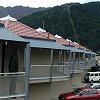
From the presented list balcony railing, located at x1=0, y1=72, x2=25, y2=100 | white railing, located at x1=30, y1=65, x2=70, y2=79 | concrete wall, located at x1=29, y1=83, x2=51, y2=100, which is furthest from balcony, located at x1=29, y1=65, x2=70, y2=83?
balcony railing, located at x1=0, y1=72, x2=25, y2=100

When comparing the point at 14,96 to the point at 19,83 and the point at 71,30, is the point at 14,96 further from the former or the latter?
the point at 71,30

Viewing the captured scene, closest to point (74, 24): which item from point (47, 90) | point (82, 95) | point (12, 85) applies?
point (82, 95)

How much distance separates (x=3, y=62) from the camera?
22.0m

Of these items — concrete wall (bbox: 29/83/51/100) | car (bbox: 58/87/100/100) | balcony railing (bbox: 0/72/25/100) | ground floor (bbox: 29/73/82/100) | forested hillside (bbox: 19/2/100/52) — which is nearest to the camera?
balcony railing (bbox: 0/72/25/100)

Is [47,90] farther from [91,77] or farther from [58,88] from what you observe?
[91,77]

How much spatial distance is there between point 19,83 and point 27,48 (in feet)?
7.03

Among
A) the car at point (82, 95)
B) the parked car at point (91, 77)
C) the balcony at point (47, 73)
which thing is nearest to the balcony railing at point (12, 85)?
the balcony at point (47, 73)

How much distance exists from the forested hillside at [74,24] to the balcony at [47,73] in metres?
99.1

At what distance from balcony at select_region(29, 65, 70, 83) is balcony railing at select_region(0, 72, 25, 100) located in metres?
6.95

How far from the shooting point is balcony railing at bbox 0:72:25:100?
1709 cm

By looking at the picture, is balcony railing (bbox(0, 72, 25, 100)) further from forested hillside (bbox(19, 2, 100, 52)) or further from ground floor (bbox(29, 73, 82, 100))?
forested hillside (bbox(19, 2, 100, 52))

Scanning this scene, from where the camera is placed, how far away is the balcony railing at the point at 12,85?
17094mm

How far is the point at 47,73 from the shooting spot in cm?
2773

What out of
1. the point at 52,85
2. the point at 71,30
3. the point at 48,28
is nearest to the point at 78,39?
the point at 71,30
